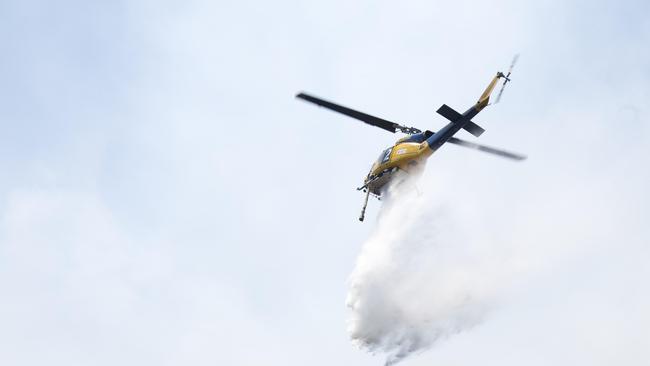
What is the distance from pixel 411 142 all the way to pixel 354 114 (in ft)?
13.1

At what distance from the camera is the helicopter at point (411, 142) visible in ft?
140

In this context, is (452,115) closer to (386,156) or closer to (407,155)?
(407,155)

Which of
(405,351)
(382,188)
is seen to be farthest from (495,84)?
(405,351)

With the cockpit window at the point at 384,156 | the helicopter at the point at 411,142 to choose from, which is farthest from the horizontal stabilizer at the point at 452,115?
the cockpit window at the point at 384,156

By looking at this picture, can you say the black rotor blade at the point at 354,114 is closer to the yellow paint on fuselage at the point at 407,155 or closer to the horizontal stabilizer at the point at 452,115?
the yellow paint on fuselage at the point at 407,155

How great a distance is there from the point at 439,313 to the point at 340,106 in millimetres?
13391

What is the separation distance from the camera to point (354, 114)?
44.5m

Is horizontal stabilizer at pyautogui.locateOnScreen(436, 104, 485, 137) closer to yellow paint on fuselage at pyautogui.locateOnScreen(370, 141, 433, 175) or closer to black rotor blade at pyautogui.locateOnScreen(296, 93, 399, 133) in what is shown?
yellow paint on fuselage at pyautogui.locateOnScreen(370, 141, 433, 175)

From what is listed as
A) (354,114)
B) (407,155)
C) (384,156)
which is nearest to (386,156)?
(384,156)

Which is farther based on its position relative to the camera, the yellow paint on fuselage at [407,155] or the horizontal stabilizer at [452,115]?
the yellow paint on fuselage at [407,155]

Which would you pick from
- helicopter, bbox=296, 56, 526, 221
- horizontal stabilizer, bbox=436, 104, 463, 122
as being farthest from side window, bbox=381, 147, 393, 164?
horizontal stabilizer, bbox=436, 104, 463, 122

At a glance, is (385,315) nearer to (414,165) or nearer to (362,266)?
(362,266)

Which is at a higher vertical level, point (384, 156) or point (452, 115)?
point (384, 156)

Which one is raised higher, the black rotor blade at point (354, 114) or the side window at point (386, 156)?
the black rotor blade at point (354, 114)
